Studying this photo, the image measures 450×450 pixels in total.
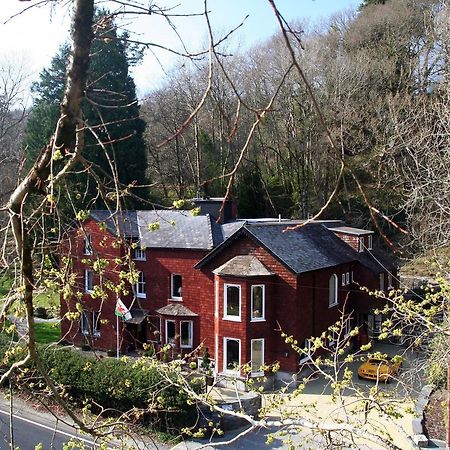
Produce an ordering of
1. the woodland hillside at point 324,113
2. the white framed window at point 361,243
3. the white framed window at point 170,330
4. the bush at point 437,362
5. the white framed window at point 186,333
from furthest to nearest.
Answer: the woodland hillside at point 324,113
the white framed window at point 361,243
the white framed window at point 170,330
the white framed window at point 186,333
the bush at point 437,362

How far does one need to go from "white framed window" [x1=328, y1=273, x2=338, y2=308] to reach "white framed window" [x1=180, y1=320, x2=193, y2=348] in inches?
209

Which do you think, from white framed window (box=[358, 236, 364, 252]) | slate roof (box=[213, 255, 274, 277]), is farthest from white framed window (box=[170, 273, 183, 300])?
white framed window (box=[358, 236, 364, 252])

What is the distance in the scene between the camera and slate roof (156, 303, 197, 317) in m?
20.1

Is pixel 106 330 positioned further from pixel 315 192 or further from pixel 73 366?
pixel 315 192

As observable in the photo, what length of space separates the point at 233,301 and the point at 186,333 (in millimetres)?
3186

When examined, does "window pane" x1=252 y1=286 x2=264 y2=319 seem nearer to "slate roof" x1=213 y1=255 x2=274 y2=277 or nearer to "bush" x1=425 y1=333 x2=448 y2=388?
"slate roof" x1=213 y1=255 x2=274 y2=277

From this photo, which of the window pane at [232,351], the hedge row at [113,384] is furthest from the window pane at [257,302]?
the hedge row at [113,384]

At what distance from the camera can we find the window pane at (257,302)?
59.7ft

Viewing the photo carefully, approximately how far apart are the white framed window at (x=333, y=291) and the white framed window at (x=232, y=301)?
391 cm

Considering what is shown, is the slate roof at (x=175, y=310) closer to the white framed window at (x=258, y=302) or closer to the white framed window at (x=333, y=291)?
the white framed window at (x=258, y=302)

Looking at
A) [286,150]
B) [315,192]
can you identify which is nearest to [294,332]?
[315,192]

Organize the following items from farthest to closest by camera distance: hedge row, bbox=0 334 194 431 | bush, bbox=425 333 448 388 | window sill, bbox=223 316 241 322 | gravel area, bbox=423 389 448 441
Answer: window sill, bbox=223 316 241 322, hedge row, bbox=0 334 194 431, gravel area, bbox=423 389 448 441, bush, bbox=425 333 448 388

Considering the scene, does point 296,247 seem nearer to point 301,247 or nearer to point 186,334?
point 301,247

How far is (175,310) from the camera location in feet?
66.5
